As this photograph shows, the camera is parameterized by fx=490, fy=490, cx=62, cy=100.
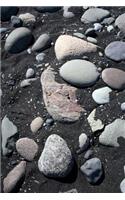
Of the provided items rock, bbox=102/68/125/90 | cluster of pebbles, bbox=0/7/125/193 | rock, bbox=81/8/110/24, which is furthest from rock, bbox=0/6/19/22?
rock, bbox=102/68/125/90

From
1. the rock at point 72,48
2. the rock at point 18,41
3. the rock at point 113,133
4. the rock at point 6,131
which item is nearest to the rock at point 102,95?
the rock at point 113,133

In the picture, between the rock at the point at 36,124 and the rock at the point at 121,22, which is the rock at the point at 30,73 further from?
the rock at the point at 121,22

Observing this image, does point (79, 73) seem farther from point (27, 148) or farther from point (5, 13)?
point (5, 13)

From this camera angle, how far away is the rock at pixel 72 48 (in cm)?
206

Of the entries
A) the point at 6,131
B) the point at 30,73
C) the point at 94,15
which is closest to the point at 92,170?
the point at 6,131

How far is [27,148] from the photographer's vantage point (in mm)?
1802

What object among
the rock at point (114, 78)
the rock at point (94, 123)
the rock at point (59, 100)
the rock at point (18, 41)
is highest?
the rock at point (18, 41)

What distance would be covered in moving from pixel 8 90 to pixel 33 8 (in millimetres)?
517

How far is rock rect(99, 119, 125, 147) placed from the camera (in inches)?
69.5

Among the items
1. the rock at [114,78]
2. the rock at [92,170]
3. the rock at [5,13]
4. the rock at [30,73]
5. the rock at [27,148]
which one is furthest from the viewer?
the rock at [5,13]

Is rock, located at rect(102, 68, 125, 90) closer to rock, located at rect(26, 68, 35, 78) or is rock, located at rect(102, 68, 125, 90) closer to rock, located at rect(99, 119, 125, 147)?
rock, located at rect(99, 119, 125, 147)

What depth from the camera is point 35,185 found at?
1.71m

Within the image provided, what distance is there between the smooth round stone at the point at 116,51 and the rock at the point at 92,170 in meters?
0.49
